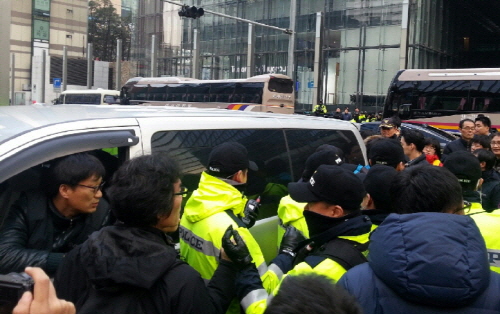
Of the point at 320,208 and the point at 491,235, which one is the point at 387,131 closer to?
the point at 491,235

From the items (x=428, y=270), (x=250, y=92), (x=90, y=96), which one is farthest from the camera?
(x=90, y=96)

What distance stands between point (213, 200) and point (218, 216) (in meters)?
0.14

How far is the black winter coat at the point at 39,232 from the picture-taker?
2.60 m

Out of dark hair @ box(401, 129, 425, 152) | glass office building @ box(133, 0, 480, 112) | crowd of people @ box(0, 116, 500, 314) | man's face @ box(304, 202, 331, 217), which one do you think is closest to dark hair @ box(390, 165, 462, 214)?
crowd of people @ box(0, 116, 500, 314)

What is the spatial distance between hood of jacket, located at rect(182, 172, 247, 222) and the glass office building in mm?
33617

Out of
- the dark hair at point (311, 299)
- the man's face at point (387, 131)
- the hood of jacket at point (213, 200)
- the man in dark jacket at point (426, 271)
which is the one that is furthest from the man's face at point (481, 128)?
the dark hair at point (311, 299)

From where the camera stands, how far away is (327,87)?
39500 millimetres

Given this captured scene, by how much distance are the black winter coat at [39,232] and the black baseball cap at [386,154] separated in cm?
260

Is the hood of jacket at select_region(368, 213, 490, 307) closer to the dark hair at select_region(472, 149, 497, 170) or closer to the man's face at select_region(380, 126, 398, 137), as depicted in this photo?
the dark hair at select_region(472, 149, 497, 170)

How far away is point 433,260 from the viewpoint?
177 cm

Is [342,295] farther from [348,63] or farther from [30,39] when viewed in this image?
[30,39]

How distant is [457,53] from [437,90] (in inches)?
929

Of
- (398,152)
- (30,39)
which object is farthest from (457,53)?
(30,39)

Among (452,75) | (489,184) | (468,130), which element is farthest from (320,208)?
(452,75)
